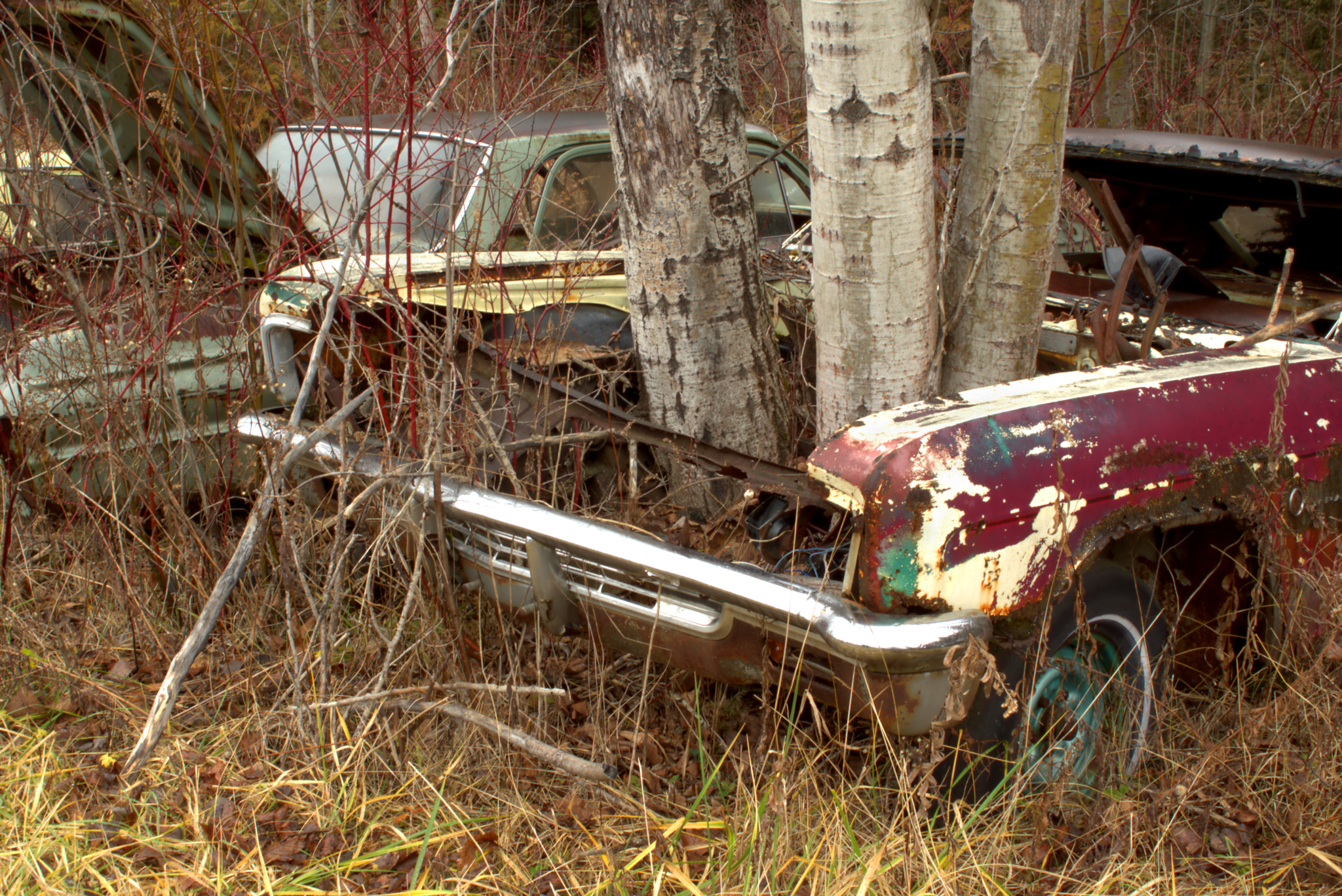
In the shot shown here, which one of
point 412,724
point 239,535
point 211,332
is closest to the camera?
point 412,724

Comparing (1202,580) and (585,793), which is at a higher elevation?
(1202,580)

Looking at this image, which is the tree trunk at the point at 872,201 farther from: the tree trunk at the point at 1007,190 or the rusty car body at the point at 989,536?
the rusty car body at the point at 989,536

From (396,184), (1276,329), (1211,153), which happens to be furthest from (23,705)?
(1211,153)

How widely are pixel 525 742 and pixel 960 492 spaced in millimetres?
1136

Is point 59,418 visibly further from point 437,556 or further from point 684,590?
point 684,590

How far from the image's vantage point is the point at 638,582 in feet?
7.34

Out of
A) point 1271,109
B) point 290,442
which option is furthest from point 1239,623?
point 1271,109

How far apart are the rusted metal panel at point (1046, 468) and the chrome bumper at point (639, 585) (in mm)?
90

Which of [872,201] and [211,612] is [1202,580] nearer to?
[872,201]

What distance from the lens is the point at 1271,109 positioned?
29.7 ft

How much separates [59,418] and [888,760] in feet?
9.04

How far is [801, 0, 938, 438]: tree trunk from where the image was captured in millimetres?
2363

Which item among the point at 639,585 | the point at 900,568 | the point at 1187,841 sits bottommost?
the point at 1187,841

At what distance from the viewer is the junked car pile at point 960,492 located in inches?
71.9
